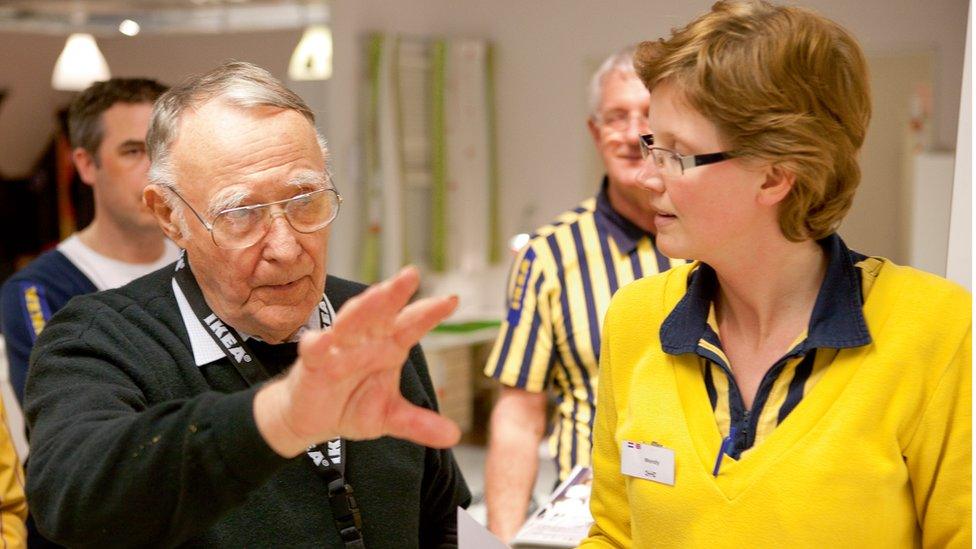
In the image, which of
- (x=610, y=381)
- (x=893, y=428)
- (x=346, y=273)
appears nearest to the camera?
(x=893, y=428)

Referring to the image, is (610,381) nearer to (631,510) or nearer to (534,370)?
(631,510)

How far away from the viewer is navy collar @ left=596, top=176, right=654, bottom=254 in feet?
9.74

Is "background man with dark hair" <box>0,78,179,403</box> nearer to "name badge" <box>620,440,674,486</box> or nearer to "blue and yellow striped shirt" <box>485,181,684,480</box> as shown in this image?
"blue and yellow striped shirt" <box>485,181,684,480</box>

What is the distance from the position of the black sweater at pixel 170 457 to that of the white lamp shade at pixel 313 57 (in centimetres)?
583

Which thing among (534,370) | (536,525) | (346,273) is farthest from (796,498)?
(346,273)

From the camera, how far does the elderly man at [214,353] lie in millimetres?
1377

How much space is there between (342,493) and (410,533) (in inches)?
7.7

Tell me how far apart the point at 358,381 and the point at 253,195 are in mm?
603

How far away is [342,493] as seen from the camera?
182cm

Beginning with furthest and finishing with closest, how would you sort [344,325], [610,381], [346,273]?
[346,273] < [610,381] < [344,325]

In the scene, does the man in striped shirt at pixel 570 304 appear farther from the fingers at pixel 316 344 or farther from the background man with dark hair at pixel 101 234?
the fingers at pixel 316 344

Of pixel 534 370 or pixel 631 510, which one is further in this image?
pixel 534 370

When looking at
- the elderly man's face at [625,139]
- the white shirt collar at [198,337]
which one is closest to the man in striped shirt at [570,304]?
the elderly man's face at [625,139]

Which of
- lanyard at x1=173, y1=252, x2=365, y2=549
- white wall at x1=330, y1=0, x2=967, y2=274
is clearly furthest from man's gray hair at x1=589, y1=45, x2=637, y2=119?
white wall at x1=330, y1=0, x2=967, y2=274
